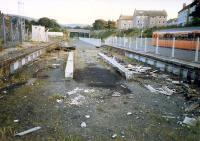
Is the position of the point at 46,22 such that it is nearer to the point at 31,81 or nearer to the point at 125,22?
the point at 125,22

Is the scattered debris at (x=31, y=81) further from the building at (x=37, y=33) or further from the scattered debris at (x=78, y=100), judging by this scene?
the building at (x=37, y=33)

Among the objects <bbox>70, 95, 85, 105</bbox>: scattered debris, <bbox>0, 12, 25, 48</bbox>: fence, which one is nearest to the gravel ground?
<bbox>70, 95, 85, 105</bbox>: scattered debris

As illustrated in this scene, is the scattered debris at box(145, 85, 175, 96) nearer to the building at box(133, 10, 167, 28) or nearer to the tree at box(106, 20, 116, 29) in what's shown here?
the building at box(133, 10, 167, 28)

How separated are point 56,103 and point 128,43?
974 inches

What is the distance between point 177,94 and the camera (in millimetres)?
9312

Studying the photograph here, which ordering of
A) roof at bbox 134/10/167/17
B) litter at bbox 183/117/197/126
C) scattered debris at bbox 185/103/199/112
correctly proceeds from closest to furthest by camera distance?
litter at bbox 183/117/197/126 → scattered debris at bbox 185/103/199/112 → roof at bbox 134/10/167/17

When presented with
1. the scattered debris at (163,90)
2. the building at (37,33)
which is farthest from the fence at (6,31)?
the building at (37,33)

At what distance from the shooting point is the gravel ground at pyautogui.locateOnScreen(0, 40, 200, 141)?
537 centimetres

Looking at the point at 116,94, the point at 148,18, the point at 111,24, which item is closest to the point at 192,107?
the point at 116,94

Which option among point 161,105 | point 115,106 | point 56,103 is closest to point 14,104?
point 56,103

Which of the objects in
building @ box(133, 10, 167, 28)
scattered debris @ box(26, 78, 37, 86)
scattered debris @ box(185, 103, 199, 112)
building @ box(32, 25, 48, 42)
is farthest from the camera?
building @ box(133, 10, 167, 28)

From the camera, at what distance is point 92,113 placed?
678 centimetres

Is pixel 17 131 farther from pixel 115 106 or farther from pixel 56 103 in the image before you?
pixel 115 106

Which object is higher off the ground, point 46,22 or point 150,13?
point 150,13
